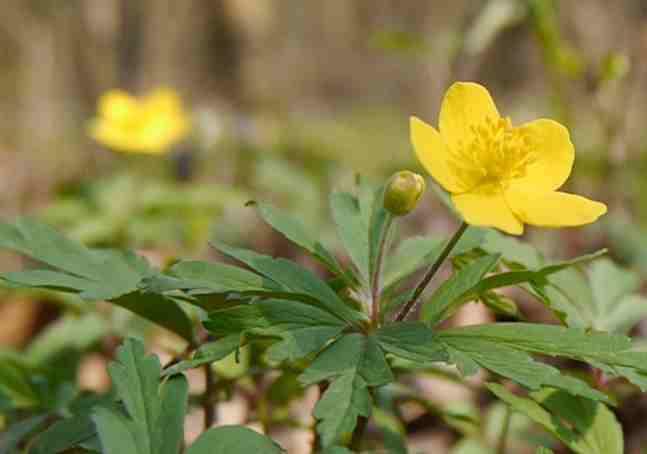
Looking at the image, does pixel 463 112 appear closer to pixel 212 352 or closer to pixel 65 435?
pixel 212 352

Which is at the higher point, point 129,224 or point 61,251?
point 61,251

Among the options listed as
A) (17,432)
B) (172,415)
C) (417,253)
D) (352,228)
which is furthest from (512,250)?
(17,432)

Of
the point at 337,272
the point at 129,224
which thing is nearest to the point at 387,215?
the point at 337,272

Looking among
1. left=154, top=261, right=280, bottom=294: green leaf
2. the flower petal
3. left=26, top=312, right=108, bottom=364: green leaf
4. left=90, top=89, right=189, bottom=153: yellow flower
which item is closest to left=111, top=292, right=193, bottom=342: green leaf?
left=154, top=261, right=280, bottom=294: green leaf

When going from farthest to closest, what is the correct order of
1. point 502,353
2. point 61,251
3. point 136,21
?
1. point 136,21
2. point 61,251
3. point 502,353

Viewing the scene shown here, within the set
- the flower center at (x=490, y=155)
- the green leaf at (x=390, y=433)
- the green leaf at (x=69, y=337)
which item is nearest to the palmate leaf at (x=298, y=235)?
the flower center at (x=490, y=155)

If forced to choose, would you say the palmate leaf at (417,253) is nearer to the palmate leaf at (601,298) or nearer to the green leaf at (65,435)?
the palmate leaf at (601,298)

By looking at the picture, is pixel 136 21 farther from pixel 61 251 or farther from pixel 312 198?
pixel 61 251
